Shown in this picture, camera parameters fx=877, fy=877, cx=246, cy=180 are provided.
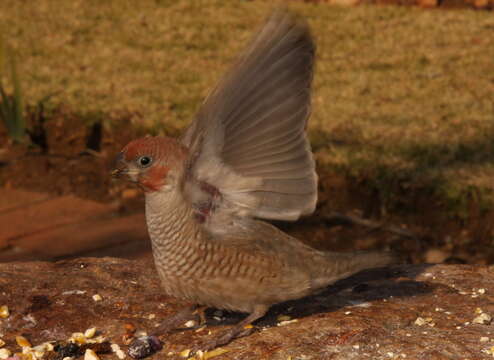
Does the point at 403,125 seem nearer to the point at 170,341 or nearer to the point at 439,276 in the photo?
the point at 439,276

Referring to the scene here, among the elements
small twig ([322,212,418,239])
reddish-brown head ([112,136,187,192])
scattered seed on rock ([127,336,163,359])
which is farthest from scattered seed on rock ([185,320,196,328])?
small twig ([322,212,418,239])

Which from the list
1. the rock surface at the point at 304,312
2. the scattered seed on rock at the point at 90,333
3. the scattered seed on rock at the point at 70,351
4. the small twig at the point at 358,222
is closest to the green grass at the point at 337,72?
the small twig at the point at 358,222

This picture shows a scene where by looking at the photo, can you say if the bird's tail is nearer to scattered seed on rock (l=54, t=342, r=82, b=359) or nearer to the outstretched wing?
the outstretched wing

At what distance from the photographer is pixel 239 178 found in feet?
9.29

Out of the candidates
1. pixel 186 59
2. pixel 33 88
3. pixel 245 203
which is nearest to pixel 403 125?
pixel 186 59

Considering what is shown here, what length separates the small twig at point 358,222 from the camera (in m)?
4.85

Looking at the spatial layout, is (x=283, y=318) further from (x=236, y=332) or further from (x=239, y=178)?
(x=239, y=178)

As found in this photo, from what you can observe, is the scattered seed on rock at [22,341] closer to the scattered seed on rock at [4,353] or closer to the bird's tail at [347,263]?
the scattered seed on rock at [4,353]

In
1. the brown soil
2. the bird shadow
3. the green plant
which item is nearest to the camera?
the bird shadow

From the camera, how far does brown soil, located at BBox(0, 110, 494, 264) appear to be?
4.74m

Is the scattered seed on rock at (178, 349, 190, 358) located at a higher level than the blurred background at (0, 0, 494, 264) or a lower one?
lower

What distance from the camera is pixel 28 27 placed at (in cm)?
802

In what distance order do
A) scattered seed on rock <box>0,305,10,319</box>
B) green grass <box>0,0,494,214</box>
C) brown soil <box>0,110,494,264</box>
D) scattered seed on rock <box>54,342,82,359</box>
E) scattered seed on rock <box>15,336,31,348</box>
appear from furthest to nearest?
green grass <box>0,0,494,214</box>
brown soil <box>0,110,494,264</box>
scattered seed on rock <box>0,305,10,319</box>
scattered seed on rock <box>15,336,31,348</box>
scattered seed on rock <box>54,342,82,359</box>

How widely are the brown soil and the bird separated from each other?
1807 millimetres
